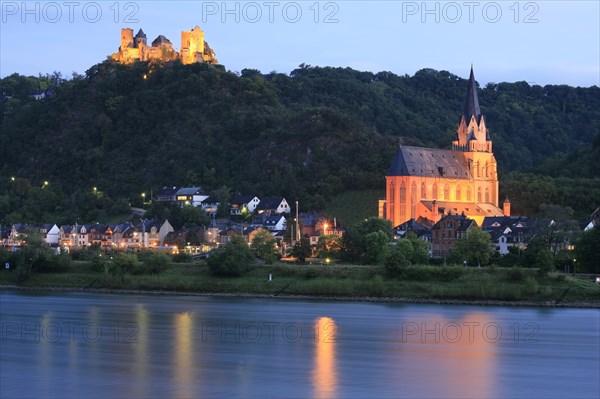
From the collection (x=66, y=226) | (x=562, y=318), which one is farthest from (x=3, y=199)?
(x=562, y=318)

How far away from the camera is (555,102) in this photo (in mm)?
173875

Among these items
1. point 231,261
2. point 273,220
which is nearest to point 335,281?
point 231,261

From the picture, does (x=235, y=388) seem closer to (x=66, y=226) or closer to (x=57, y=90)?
(x=66, y=226)

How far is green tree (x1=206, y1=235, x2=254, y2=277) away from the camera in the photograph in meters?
66.9

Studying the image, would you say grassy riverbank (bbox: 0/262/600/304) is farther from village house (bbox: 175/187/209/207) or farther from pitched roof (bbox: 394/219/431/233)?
village house (bbox: 175/187/209/207)

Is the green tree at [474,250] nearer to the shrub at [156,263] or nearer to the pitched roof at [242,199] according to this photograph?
the shrub at [156,263]

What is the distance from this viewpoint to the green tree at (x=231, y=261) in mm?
66875

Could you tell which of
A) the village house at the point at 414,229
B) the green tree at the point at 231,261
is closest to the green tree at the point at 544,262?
the green tree at the point at 231,261

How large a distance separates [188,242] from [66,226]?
16133 millimetres

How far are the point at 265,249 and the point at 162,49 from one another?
267 feet

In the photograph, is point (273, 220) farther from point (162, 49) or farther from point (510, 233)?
point (162, 49)

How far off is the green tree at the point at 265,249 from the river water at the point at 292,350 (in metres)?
10.1

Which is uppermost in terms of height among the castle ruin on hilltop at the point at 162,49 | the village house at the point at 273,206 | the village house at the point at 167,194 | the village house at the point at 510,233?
the castle ruin on hilltop at the point at 162,49

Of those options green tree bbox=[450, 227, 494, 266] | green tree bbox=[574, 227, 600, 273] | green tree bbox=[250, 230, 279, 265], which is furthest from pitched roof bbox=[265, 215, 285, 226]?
green tree bbox=[574, 227, 600, 273]
